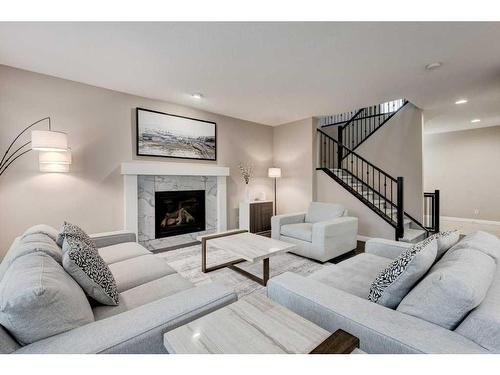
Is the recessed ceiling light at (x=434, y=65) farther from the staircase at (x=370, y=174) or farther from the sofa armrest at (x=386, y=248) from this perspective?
the sofa armrest at (x=386, y=248)

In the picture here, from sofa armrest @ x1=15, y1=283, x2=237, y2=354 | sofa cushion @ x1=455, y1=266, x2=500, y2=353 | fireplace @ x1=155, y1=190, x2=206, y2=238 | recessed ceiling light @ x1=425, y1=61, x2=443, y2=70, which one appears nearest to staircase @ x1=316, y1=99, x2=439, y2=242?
recessed ceiling light @ x1=425, y1=61, x2=443, y2=70

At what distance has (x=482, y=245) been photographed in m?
1.39

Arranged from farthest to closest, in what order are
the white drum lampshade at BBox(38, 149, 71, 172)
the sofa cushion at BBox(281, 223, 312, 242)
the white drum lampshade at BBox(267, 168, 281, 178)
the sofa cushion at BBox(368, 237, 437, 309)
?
1. the white drum lampshade at BBox(267, 168, 281, 178)
2. the sofa cushion at BBox(281, 223, 312, 242)
3. the white drum lampshade at BBox(38, 149, 71, 172)
4. the sofa cushion at BBox(368, 237, 437, 309)

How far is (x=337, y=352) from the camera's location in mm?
761

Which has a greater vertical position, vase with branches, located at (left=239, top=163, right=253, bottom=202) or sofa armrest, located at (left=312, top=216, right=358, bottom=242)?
vase with branches, located at (left=239, top=163, right=253, bottom=202)

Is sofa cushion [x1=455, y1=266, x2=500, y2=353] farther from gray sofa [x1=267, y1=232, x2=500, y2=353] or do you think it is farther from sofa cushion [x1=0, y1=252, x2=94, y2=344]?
sofa cushion [x1=0, y1=252, x2=94, y2=344]

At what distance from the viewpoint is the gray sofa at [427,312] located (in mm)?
846

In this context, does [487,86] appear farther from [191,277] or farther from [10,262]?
[10,262]

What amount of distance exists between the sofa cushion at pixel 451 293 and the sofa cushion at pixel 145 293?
1.34 metres

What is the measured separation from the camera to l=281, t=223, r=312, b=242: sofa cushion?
3311mm

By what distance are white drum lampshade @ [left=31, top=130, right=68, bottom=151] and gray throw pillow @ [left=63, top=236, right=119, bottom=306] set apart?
1.82 metres

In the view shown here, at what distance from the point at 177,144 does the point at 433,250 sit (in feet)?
12.6

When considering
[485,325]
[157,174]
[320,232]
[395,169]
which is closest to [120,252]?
[157,174]

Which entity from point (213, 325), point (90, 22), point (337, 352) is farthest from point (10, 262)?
point (90, 22)
